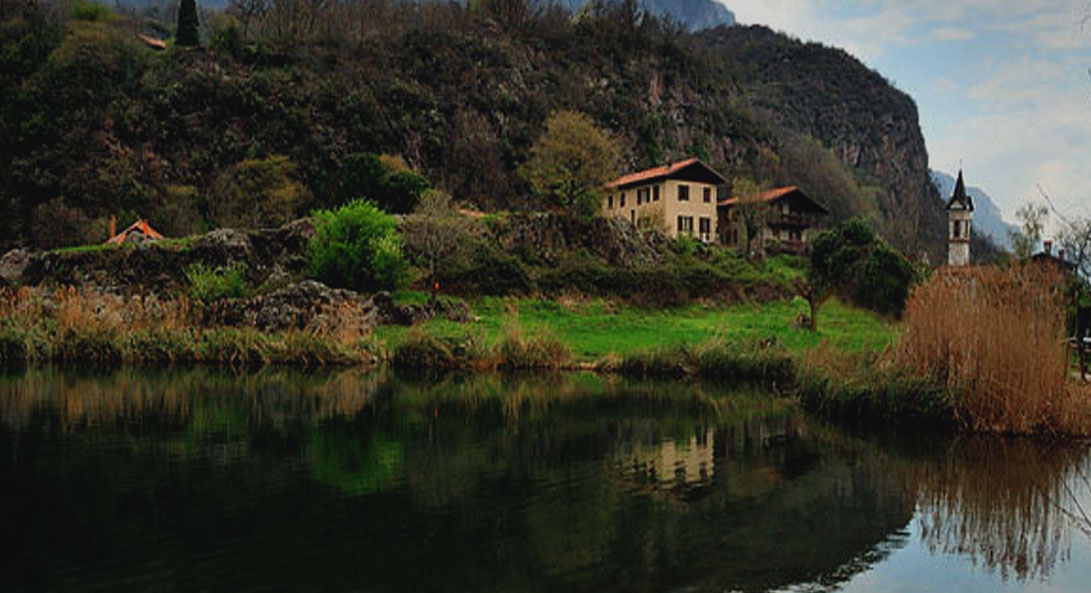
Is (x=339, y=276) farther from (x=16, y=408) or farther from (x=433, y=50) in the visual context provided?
(x=433, y=50)

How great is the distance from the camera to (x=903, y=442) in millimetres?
15758

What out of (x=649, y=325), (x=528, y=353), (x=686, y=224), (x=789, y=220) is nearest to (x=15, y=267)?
(x=528, y=353)

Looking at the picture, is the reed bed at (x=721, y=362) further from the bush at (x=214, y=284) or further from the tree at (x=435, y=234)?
the bush at (x=214, y=284)

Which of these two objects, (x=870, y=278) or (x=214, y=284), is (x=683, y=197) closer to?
(x=870, y=278)

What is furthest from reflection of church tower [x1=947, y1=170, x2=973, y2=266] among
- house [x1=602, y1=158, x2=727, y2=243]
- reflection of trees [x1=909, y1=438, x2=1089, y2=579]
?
reflection of trees [x1=909, y1=438, x2=1089, y2=579]

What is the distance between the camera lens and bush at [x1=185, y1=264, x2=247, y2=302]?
3550 centimetres

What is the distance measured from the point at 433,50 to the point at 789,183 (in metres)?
53.3

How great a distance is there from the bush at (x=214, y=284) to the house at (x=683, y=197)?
33.4 m

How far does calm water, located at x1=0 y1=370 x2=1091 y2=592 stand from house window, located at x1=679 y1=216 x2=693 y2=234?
47.8 metres

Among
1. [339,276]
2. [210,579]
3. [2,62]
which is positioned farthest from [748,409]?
[2,62]

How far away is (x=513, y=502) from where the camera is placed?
11.1 metres

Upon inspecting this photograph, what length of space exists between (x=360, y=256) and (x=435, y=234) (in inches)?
174

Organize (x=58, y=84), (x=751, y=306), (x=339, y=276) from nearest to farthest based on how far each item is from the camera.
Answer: (x=339, y=276)
(x=751, y=306)
(x=58, y=84)

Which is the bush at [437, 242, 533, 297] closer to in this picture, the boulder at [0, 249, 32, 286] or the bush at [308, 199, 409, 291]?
the bush at [308, 199, 409, 291]
